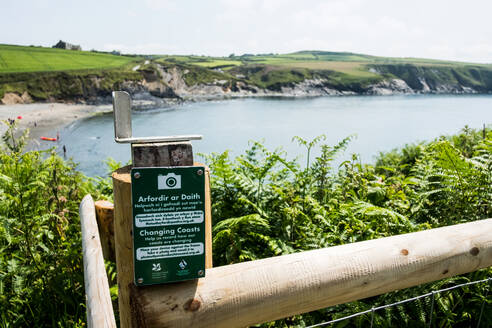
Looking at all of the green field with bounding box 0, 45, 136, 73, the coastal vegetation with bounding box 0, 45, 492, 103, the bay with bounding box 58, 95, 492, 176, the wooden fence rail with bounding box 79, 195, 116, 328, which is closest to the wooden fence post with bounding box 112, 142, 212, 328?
the wooden fence rail with bounding box 79, 195, 116, 328

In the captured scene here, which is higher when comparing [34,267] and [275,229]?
[275,229]

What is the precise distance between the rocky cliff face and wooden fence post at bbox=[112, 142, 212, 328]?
2749 inches

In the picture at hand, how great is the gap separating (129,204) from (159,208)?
15 cm

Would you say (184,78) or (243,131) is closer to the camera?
(243,131)

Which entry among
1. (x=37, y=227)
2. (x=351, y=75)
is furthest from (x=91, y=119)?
(x=351, y=75)

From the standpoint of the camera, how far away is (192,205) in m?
1.25

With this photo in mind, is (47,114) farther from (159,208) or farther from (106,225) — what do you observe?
(159,208)

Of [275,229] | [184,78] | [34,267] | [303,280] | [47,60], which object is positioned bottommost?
[34,267]

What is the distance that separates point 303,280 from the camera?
58.9 inches

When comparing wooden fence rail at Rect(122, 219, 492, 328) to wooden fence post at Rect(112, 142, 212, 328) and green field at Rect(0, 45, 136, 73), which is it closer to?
wooden fence post at Rect(112, 142, 212, 328)

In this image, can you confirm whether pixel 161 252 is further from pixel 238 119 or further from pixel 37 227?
pixel 238 119

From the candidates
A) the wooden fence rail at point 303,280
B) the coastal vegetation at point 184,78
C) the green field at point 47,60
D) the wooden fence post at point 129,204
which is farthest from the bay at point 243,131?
the green field at point 47,60

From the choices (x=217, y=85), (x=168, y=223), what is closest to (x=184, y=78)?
(x=217, y=85)

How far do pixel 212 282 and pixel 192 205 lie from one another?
1.12ft
